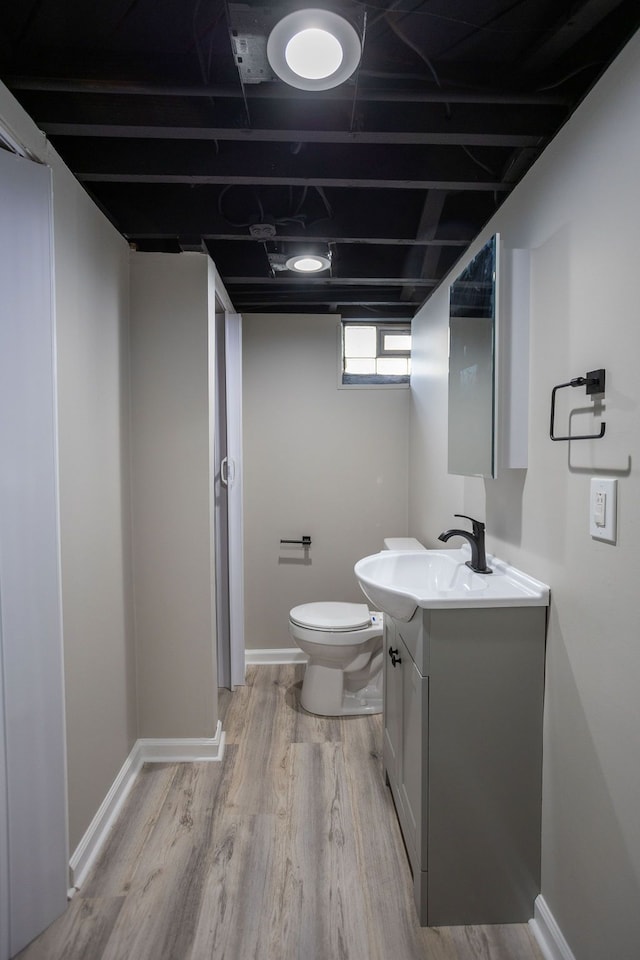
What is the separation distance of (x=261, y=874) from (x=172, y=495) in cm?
142

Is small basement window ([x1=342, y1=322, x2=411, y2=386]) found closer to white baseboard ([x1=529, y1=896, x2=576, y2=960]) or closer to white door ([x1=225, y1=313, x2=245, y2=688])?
white door ([x1=225, y1=313, x2=245, y2=688])

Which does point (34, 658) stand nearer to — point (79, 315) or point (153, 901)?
point (153, 901)

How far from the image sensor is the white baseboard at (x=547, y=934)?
4.07ft

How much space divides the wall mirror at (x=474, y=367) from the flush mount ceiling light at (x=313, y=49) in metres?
0.66

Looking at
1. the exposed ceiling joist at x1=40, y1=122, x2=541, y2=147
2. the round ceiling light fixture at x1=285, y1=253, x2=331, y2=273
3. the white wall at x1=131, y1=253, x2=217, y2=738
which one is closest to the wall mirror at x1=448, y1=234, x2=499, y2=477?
the exposed ceiling joist at x1=40, y1=122, x2=541, y2=147

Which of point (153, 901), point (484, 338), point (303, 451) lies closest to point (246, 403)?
point (303, 451)

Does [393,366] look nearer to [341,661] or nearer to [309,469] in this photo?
[309,469]

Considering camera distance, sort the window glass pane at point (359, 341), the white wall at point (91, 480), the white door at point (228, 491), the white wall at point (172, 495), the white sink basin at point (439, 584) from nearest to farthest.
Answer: the white sink basin at point (439, 584) < the white wall at point (91, 480) < the white wall at point (172, 495) < the white door at point (228, 491) < the window glass pane at point (359, 341)

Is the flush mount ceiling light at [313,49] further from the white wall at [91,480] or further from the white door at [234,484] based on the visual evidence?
the white door at [234,484]

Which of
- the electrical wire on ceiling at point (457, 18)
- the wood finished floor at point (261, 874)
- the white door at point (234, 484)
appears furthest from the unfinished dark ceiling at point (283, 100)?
the wood finished floor at point (261, 874)

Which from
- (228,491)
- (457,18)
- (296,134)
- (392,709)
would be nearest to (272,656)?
(228,491)

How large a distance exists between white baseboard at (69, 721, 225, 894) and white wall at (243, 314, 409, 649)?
1.00 m

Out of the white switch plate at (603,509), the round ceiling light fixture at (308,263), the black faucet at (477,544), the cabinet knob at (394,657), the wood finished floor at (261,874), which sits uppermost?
the round ceiling light fixture at (308,263)

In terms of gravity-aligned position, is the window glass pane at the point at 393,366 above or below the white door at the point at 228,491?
above
